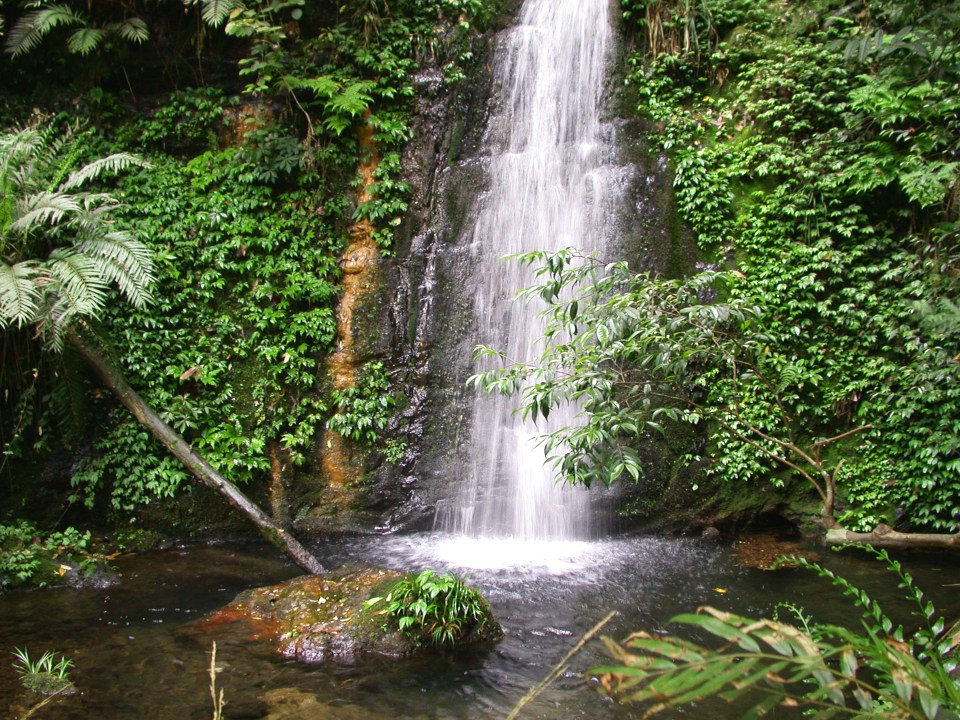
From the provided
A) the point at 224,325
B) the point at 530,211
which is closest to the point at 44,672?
the point at 224,325

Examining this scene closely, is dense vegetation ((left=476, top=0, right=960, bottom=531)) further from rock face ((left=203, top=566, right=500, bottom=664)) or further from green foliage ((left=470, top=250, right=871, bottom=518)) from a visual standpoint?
rock face ((left=203, top=566, right=500, bottom=664))

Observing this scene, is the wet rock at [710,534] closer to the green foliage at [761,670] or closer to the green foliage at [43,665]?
the green foliage at [761,670]

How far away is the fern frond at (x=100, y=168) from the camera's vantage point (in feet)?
22.3

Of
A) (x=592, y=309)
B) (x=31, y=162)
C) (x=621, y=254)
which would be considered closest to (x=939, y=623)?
(x=592, y=309)

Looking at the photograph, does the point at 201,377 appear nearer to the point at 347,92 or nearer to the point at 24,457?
the point at 24,457

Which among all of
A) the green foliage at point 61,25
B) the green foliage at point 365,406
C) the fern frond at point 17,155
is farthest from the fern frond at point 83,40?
the green foliage at point 365,406

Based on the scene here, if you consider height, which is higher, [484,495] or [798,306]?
[798,306]

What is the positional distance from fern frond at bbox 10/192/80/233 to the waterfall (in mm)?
4535

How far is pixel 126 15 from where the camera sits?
28.4ft

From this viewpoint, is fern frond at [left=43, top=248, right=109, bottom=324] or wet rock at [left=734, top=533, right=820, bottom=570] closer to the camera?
fern frond at [left=43, top=248, right=109, bottom=324]

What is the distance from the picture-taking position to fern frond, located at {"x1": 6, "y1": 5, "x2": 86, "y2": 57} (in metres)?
7.87

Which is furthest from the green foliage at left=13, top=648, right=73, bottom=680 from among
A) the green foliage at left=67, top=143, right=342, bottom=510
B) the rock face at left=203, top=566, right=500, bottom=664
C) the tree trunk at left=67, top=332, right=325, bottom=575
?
the green foliage at left=67, top=143, right=342, bottom=510

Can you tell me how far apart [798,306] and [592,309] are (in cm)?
421

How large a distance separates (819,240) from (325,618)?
666 cm
